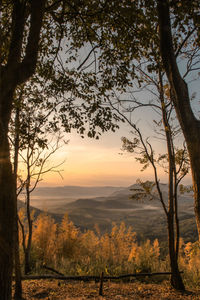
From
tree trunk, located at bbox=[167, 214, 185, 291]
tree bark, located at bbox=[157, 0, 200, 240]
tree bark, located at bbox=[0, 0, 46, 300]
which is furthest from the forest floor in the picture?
tree bark, located at bbox=[157, 0, 200, 240]

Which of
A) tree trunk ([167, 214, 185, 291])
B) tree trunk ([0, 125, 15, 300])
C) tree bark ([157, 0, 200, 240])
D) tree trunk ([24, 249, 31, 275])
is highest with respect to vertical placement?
tree bark ([157, 0, 200, 240])

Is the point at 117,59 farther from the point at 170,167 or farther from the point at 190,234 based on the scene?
the point at 190,234

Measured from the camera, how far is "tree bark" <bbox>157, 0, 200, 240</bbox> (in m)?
3.60

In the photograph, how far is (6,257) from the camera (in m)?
3.39

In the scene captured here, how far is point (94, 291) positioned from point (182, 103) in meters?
5.38

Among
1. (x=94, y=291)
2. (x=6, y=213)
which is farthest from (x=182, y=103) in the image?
(x=94, y=291)

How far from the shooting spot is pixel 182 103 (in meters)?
3.77

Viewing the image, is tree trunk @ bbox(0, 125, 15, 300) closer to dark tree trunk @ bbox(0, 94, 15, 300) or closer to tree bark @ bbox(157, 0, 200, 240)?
dark tree trunk @ bbox(0, 94, 15, 300)

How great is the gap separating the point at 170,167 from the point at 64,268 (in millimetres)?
6222

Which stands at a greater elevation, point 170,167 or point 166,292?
point 170,167

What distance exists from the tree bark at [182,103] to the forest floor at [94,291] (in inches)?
119

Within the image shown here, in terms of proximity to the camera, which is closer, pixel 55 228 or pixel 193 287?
pixel 193 287

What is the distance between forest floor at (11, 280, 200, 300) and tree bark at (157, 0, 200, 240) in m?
3.02

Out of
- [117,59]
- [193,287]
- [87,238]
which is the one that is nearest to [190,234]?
[87,238]
